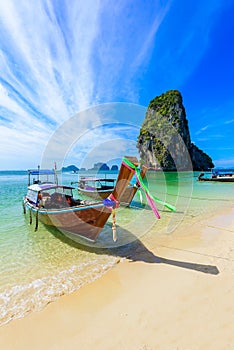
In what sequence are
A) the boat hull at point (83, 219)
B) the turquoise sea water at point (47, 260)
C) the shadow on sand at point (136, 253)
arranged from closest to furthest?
the turquoise sea water at point (47, 260)
the shadow on sand at point (136, 253)
the boat hull at point (83, 219)

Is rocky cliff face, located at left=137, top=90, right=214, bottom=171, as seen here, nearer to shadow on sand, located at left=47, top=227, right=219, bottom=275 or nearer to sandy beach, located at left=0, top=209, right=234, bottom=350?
shadow on sand, located at left=47, top=227, right=219, bottom=275

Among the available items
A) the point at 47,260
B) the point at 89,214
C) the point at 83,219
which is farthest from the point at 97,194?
the point at 47,260

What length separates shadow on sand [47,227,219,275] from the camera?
Result: 4.80 meters

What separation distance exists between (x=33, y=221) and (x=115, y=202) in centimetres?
687

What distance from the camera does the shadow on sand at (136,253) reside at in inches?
189

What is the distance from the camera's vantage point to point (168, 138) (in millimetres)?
80625

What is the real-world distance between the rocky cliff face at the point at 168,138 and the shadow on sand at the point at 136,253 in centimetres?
7208

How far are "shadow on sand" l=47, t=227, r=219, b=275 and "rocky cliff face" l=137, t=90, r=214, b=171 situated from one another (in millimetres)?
72079

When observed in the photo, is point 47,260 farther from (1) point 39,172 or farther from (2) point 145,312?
(1) point 39,172

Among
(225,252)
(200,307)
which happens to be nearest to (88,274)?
(200,307)

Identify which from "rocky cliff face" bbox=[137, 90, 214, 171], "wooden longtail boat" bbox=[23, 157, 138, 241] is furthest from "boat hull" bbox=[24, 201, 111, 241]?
"rocky cliff face" bbox=[137, 90, 214, 171]

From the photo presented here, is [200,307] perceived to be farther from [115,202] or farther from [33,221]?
[33,221]

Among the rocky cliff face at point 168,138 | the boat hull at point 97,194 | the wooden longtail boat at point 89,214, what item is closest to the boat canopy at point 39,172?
the boat hull at point 97,194

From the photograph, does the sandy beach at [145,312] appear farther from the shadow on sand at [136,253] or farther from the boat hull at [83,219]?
the boat hull at [83,219]
